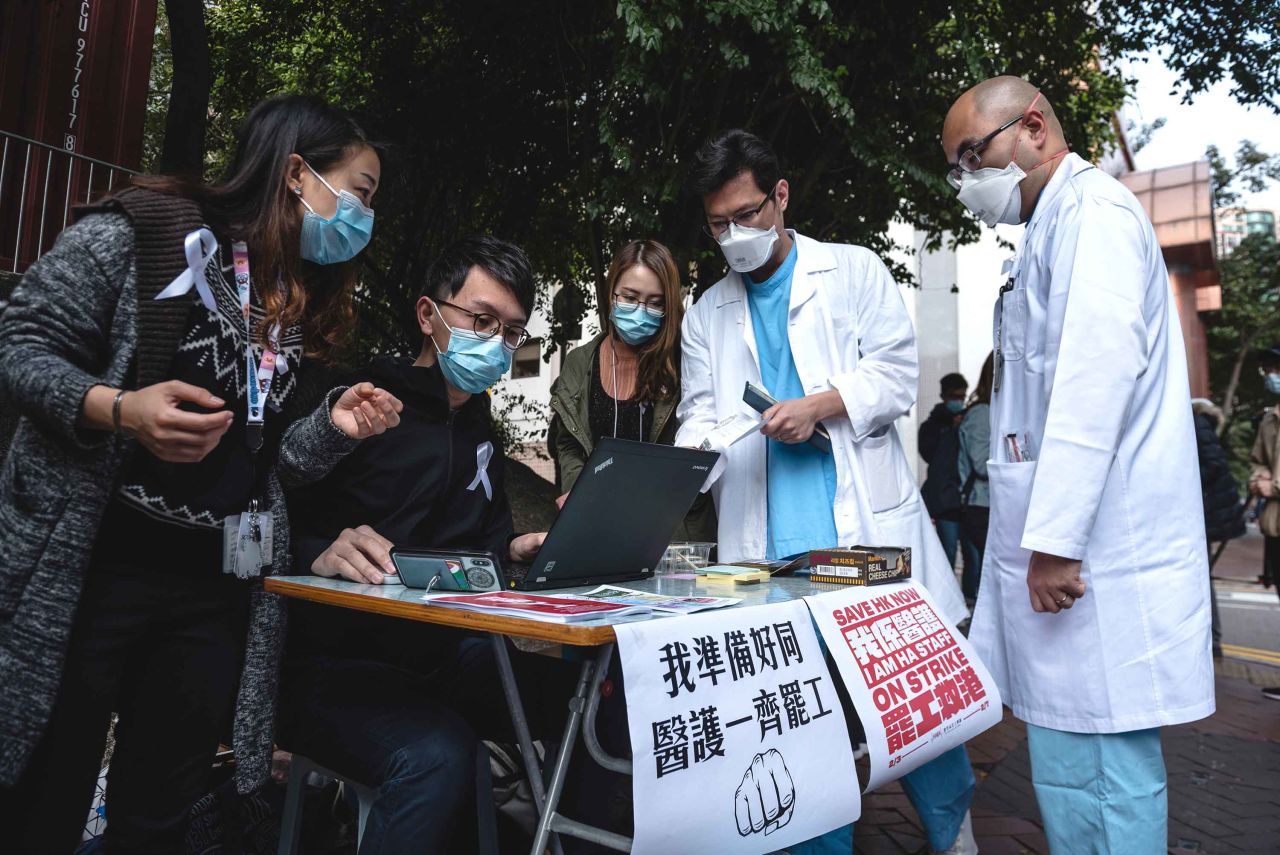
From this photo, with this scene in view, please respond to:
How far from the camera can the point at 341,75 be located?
8000 mm

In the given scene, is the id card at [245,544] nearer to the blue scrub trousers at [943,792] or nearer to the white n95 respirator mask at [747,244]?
the white n95 respirator mask at [747,244]

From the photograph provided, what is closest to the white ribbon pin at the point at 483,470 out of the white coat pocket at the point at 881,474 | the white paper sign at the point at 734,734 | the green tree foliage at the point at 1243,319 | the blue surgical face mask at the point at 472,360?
the blue surgical face mask at the point at 472,360

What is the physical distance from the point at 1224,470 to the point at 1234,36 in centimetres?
313

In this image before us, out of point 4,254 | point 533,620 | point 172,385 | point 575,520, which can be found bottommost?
point 533,620

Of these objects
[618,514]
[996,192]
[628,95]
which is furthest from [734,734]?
[628,95]

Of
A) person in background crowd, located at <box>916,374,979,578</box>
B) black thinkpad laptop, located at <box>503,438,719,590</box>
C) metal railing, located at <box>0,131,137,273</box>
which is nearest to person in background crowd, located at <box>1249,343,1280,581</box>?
person in background crowd, located at <box>916,374,979,578</box>

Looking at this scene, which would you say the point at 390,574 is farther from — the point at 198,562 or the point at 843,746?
the point at 843,746

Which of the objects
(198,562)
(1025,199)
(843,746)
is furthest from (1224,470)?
(198,562)

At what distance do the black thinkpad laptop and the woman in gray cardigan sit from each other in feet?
1.51

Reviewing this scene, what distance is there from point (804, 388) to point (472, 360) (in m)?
1.04

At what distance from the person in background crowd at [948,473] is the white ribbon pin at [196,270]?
5772 mm

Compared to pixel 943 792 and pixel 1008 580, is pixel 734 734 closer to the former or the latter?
pixel 1008 580

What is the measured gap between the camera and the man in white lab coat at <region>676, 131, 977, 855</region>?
2658 mm

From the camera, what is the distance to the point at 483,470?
252 centimetres
